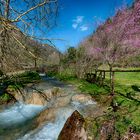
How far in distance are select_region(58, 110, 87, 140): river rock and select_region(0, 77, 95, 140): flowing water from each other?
792mm

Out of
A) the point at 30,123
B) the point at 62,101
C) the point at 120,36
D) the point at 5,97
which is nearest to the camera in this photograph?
the point at 30,123

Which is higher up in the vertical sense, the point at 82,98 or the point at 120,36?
the point at 120,36

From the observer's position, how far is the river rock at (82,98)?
48.1ft

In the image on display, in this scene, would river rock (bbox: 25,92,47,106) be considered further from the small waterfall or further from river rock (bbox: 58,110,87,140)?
river rock (bbox: 58,110,87,140)

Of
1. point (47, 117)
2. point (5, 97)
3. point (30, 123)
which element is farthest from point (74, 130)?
point (5, 97)

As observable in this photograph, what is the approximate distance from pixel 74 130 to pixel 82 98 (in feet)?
18.3

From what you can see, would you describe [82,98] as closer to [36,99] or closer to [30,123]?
[36,99]

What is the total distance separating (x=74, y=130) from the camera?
9562mm

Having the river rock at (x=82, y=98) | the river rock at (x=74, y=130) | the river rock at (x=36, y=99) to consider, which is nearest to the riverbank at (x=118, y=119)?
the river rock at (x=74, y=130)

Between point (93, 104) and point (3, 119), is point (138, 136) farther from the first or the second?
point (3, 119)

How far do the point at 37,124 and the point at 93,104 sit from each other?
3.17 metres

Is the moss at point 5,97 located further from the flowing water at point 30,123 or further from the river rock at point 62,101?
the river rock at point 62,101

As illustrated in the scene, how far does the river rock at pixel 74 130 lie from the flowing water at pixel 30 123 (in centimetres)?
79

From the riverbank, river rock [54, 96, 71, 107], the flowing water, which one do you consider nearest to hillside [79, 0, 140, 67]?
river rock [54, 96, 71, 107]
